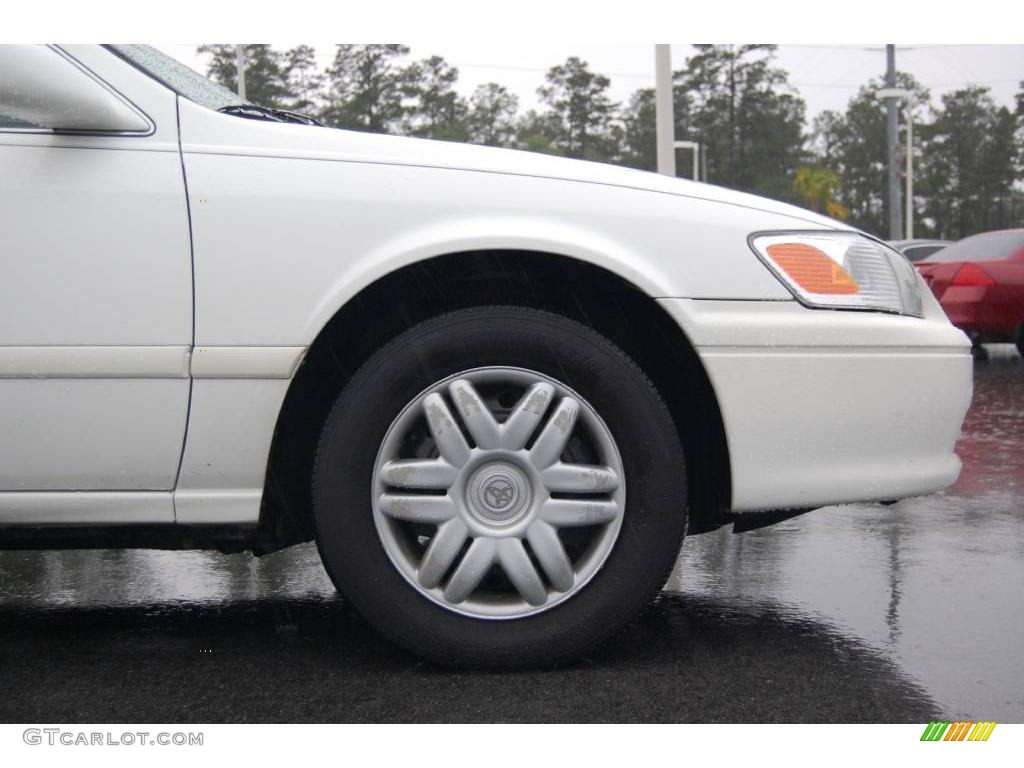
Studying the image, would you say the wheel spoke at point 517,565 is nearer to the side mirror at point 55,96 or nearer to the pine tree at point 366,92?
the side mirror at point 55,96

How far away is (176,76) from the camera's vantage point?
3.00 m

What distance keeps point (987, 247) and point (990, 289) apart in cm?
56

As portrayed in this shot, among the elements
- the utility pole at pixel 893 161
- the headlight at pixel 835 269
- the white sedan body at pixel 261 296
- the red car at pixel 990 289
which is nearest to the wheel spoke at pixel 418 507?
the white sedan body at pixel 261 296

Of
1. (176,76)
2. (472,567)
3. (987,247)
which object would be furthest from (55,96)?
(987,247)

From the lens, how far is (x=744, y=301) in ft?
9.00

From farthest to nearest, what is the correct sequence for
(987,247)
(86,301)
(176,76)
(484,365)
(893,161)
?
(893,161) < (987,247) < (176,76) < (484,365) < (86,301)

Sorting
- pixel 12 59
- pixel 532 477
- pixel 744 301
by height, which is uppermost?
pixel 12 59

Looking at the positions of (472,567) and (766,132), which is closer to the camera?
(472,567)

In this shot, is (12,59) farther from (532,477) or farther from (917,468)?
(917,468)

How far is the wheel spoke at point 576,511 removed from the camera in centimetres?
270

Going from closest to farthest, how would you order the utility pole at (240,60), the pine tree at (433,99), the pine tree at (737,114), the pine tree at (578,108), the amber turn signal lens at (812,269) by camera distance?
the amber turn signal lens at (812,269) < the utility pole at (240,60) < the pine tree at (433,99) < the pine tree at (578,108) < the pine tree at (737,114)

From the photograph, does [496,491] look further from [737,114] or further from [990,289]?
[737,114]
